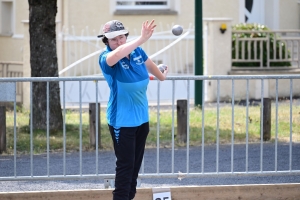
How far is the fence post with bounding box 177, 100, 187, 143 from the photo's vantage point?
10980 millimetres

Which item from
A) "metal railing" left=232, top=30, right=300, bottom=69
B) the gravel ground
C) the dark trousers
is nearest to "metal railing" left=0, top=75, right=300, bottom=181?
the gravel ground

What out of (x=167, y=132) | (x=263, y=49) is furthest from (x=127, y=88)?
(x=263, y=49)

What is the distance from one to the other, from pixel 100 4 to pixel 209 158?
32.6ft

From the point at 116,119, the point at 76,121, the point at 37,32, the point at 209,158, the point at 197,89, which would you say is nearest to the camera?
the point at 116,119

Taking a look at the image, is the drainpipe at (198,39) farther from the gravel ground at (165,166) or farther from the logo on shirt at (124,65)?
the logo on shirt at (124,65)

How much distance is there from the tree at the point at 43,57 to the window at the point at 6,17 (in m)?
8.93

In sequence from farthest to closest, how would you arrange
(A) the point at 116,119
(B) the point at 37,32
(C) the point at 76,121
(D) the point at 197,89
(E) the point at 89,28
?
(E) the point at 89,28 < (D) the point at 197,89 < (C) the point at 76,121 < (B) the point at 37,32 < (A) the point at 116,119

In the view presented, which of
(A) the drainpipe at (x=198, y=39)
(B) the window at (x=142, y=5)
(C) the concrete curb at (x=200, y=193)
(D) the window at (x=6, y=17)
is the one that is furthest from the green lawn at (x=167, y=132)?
(D) the window at (x=6, y=17)

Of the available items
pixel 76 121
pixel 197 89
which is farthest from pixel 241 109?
pixel 76 121

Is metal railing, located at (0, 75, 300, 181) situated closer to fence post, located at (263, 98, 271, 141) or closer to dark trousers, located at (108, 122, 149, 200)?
fence post, located at (263, 98, 271, 141)

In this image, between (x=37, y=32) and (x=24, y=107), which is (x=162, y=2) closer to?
(x=24, y=107)

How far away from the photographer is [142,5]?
20.3m

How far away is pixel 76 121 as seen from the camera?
522 inches

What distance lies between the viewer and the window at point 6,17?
68.5 feet
